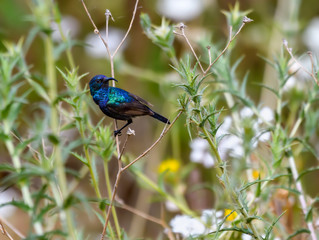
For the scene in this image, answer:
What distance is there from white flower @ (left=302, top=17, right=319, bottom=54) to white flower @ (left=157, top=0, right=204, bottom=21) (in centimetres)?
40

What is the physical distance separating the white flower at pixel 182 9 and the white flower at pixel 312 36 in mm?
400

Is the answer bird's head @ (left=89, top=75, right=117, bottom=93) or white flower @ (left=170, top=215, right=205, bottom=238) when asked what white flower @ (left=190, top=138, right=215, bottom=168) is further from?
bird's head @ (left=89, top=75, right=117, bottom=93)

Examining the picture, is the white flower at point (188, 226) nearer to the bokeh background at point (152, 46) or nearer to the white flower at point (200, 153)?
the white flower at point (200, 153)

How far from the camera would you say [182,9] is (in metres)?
1.94

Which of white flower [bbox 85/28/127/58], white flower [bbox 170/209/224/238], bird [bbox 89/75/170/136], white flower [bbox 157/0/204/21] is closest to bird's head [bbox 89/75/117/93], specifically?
bird [bbox 89/75/170/136]

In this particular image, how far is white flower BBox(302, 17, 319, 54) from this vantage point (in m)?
1.87

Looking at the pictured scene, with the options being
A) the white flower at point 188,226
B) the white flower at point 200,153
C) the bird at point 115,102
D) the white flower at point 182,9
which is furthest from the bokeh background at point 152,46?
the bird at point 115,102

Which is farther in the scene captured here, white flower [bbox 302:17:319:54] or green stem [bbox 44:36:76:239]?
white flower [bbox 302:17:319:54]

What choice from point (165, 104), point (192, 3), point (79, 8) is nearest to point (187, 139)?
point (165, 104)

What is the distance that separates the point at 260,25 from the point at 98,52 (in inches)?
26.5

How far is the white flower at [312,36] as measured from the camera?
6.15ft

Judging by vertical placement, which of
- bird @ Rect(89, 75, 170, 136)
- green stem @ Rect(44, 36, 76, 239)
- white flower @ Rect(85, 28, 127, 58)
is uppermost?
white flower @ Rect(85, 28, 127, 58)

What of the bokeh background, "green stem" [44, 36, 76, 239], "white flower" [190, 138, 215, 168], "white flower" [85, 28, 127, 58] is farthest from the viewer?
the bokeh background

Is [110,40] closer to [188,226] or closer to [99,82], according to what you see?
[188,226]
